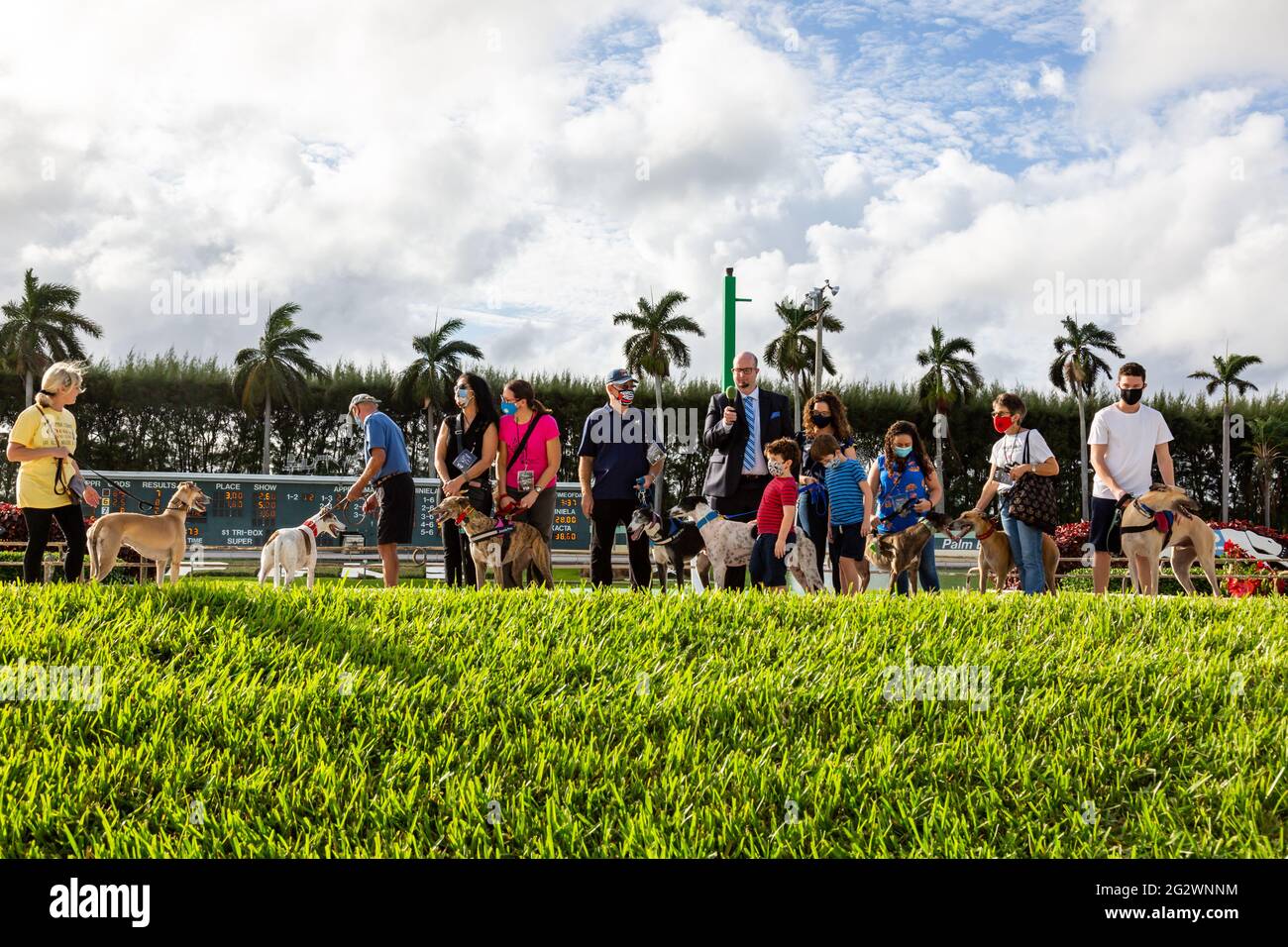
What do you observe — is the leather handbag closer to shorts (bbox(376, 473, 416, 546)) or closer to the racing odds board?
shorts (bbox(376, 473, 416, 546))

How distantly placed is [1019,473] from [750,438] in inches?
91.6

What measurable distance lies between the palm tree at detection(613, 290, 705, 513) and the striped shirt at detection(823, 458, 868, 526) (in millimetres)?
35810

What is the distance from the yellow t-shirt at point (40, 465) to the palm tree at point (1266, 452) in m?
44.2

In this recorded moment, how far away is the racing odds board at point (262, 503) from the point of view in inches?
869

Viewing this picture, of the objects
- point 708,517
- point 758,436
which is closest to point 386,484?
point 708,517

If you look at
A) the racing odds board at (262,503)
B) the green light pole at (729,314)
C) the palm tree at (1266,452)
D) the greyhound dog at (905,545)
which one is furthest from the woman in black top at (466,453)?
the palm tree at (1266,452)

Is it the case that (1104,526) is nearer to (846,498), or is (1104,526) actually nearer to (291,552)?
(846,498)

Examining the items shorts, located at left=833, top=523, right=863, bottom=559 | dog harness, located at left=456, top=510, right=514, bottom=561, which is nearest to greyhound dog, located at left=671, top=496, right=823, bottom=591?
shorts, located at left=833, top=523, right=863, bottom=559

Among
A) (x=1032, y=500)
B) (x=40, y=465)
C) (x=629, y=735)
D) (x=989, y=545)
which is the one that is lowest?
(x=629, y=735)

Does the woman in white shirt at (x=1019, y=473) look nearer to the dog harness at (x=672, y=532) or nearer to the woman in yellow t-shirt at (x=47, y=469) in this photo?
the dog harness at (x=672, y=532)

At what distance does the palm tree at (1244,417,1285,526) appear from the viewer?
4081cm

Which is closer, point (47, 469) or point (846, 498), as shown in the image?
point (47, 469)

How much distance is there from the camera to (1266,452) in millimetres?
42844
